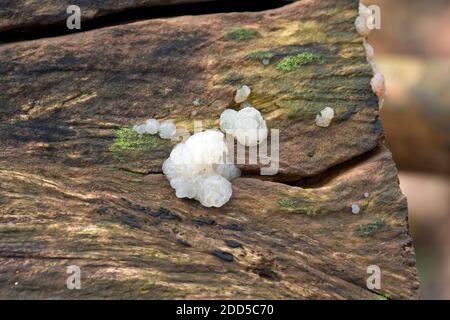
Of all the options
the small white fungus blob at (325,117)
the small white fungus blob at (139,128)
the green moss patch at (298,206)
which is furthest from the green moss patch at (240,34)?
the green moss patch at (298,206)

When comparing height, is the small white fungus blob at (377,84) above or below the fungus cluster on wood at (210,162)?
above

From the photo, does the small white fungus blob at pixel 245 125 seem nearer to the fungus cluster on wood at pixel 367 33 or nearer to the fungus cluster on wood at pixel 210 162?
the fungus cluster on wood at pixel 210 162

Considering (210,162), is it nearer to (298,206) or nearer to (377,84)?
(298,206)

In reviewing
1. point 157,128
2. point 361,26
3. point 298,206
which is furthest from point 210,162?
point 361,26

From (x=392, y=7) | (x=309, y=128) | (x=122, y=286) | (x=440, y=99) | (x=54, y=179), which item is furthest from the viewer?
(x=392, y=7)

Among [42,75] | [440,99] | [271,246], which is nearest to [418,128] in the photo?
[440,99]

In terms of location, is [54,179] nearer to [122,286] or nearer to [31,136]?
[31,136]
